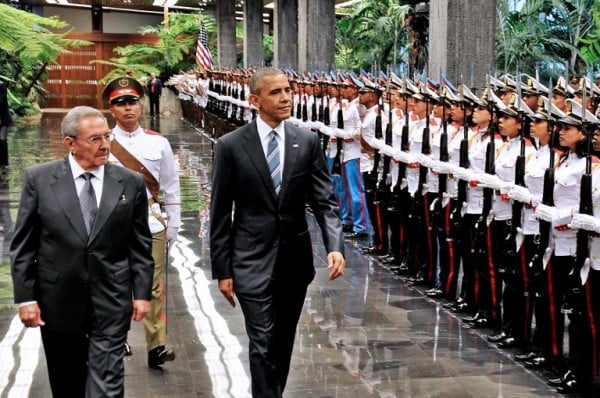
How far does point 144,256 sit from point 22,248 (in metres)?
0.51

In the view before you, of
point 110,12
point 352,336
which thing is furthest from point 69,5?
point 352,336

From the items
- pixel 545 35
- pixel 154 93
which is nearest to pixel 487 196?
pixel 545 35

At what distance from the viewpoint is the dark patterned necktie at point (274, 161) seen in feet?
15.9

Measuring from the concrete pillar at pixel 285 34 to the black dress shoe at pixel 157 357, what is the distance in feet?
55.5

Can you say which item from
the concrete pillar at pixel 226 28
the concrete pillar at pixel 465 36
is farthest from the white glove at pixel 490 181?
the concrete pillar at pixel 226 28

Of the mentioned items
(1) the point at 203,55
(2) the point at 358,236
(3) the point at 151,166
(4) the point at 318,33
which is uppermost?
(4) the point at 318,33

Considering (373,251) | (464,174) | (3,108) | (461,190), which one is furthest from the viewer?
(3,108)

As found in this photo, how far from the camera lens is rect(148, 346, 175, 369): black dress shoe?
6.30 m

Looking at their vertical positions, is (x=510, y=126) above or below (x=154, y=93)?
above

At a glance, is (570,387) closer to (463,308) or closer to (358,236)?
(463,308)

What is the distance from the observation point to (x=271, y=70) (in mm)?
4867

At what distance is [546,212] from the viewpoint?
6016mm

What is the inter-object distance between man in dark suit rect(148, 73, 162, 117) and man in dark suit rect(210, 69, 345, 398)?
32315 mm

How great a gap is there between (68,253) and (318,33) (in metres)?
14.9
